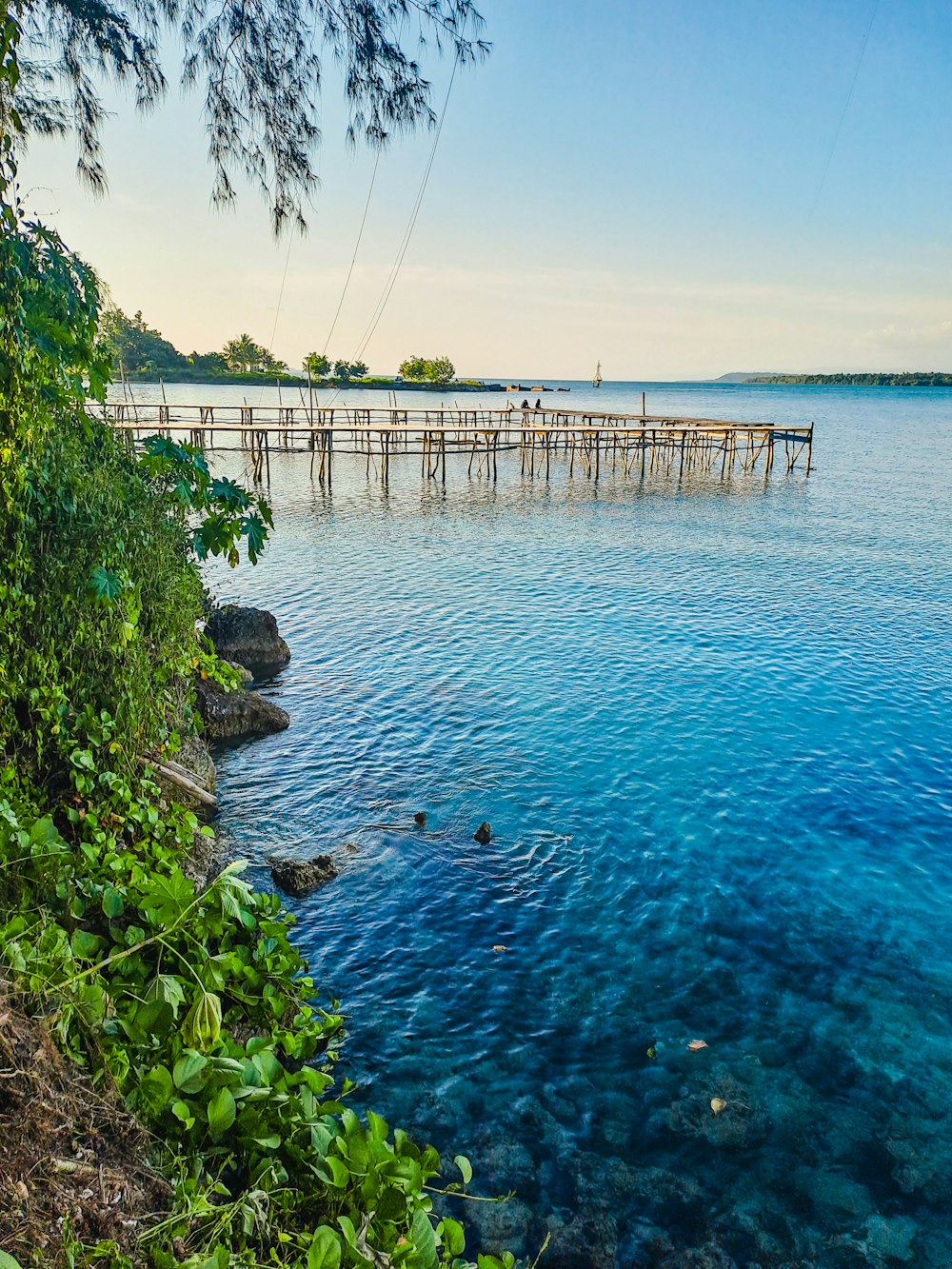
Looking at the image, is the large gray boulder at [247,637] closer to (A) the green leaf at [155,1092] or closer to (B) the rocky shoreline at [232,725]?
(B) the rocky shoreline at [232,725]

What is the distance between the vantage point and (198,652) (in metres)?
7.60

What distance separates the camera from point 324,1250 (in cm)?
284

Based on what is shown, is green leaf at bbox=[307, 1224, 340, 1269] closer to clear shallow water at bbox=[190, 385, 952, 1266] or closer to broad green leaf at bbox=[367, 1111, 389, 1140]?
broad green leaf at bbox=[367, 1111, 389, 1140]

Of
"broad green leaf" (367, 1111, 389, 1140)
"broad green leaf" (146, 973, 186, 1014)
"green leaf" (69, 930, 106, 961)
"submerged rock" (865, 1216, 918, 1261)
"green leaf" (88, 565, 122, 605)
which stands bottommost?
"submerged rock" (865, 1216, 918, 1261)

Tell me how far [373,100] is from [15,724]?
506 centimetres

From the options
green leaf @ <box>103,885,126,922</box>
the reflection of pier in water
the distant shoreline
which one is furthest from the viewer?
the distant shoreline

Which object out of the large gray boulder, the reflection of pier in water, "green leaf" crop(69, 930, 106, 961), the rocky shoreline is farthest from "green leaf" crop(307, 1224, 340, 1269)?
the reflection of pier in water

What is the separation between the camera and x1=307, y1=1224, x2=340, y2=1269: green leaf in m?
2.80

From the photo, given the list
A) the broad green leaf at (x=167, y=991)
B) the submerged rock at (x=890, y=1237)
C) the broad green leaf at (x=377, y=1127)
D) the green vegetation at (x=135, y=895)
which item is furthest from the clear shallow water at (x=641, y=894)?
the broad green leaf at (x=167, y=991)

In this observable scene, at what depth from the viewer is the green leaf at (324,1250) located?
2803 millimetres

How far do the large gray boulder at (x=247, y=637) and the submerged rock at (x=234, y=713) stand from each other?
81.2 inches

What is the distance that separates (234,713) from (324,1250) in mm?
8854

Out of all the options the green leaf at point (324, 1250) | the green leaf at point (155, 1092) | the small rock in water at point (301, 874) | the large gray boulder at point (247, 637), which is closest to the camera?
the green leaf at point (324, 1250)

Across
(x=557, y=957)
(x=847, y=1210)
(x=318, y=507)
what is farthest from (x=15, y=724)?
(x=318, y=507)
